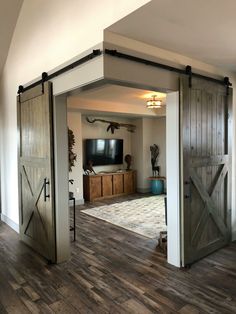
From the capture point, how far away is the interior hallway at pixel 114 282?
2379 mm

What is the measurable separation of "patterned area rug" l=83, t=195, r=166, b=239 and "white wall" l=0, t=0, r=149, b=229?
193 cm

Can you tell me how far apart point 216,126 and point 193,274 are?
1.99 metres

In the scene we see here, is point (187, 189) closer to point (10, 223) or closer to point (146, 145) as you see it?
point (10, 223)

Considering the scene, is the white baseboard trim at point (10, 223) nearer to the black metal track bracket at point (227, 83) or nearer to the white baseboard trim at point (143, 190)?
the black metal track bracket at point (227, 83)

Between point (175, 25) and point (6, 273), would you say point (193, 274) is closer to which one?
point (6, 273)

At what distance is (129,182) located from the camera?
785cm

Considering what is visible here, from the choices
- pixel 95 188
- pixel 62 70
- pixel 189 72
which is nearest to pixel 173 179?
pixel 189 72

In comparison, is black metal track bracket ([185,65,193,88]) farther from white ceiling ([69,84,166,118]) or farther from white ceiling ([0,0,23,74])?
white ceiling ([0,0,23,74])

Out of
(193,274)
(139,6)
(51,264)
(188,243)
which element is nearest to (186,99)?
(139,6)

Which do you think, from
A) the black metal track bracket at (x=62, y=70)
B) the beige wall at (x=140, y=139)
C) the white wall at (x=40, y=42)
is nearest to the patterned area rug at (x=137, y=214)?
the beige wall at (x=140, y=139)

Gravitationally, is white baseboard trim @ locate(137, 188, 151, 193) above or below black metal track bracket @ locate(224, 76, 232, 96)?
below

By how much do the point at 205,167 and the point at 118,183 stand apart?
4.40 m

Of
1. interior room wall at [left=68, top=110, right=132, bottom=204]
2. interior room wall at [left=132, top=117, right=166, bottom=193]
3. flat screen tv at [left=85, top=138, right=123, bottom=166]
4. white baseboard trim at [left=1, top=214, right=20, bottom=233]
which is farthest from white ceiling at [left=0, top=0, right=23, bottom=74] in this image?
interior room wall at [left=132, top=117, right=166, bottom=193]

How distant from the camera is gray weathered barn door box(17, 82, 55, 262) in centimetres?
325
